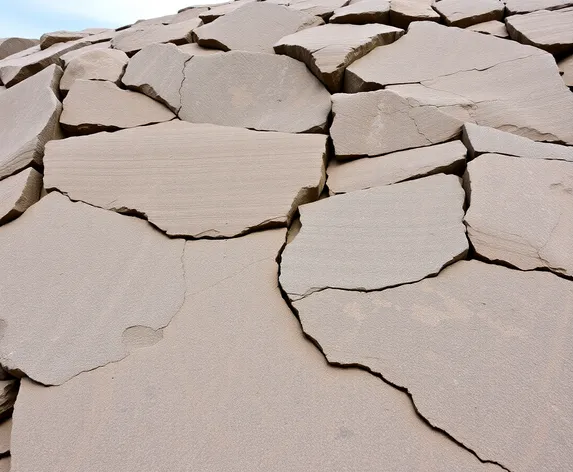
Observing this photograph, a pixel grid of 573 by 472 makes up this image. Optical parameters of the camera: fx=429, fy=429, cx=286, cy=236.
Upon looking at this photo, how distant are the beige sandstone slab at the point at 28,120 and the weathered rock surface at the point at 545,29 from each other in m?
2.05

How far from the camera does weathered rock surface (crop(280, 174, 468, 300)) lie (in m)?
1.05

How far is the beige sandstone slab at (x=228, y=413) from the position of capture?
2.52 feet

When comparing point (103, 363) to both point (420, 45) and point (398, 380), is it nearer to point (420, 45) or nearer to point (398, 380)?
point (398, 380)

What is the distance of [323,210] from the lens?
4.19 feet

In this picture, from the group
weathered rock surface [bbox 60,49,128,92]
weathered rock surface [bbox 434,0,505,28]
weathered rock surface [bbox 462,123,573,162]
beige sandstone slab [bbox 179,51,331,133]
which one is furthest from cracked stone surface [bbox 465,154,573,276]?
weathered rock surface [bbox 60,49,128,92]

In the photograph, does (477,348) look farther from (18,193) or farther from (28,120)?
(28,120)

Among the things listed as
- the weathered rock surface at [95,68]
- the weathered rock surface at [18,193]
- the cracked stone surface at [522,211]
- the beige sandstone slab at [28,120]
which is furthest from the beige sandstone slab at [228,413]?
the weathered rock surface at [95,68]

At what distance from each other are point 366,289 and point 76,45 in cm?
247

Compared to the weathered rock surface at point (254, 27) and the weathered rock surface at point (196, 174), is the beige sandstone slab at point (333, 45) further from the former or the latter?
the weathered rock surface at point (196, 174)

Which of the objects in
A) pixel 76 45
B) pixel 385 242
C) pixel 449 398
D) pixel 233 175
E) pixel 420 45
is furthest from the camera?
pixel 76 45

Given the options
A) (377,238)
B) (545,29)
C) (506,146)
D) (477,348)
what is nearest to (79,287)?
(377,238)

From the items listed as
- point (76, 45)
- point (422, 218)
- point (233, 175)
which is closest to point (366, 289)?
point (422, 218)

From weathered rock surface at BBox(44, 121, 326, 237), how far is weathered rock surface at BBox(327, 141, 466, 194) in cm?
8

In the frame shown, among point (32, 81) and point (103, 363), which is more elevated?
point (32, 81)
